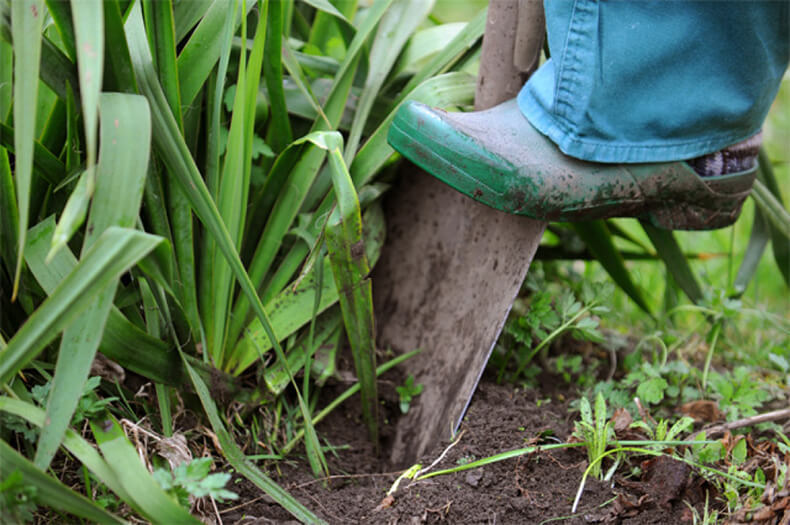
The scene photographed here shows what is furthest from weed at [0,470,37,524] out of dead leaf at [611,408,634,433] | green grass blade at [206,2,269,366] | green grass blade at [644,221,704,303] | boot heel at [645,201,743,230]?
green grass blade at [644,221,704,303]

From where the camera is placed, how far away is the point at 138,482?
3.00 feet

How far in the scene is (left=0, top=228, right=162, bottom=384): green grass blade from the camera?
33.0 inches

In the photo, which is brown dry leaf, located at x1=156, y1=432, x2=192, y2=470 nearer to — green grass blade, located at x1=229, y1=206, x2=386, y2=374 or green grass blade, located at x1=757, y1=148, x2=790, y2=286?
green grass blade, located at x1=229, y1=206, x2=386, y2=374

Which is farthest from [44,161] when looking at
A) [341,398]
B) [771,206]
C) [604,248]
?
[771,206]

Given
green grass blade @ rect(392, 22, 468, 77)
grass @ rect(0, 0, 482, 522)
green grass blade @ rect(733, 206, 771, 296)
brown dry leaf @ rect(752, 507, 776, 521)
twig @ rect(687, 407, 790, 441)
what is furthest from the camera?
green grass blade @ rect(733, 206, 771, 296)

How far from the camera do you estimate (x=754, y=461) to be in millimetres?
1178

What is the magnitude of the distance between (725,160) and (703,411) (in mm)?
517

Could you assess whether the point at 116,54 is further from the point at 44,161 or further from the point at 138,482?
the point at 138,482

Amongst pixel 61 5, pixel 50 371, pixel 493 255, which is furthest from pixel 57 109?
pixel 493 255

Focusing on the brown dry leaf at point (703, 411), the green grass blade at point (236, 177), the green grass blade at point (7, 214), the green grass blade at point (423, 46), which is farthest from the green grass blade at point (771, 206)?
the green grass blade at point (7, 214)

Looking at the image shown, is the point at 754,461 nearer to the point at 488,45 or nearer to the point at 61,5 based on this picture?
the point at 488,45

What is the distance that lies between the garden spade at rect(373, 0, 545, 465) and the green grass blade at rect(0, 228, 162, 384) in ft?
2.37

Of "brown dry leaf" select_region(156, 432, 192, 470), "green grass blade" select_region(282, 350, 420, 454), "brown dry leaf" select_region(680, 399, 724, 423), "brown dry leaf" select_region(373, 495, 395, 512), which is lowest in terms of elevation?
"brown dry leaf" select_region(680, 399, 724, 423)

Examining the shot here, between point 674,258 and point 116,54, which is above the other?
point 116,54
